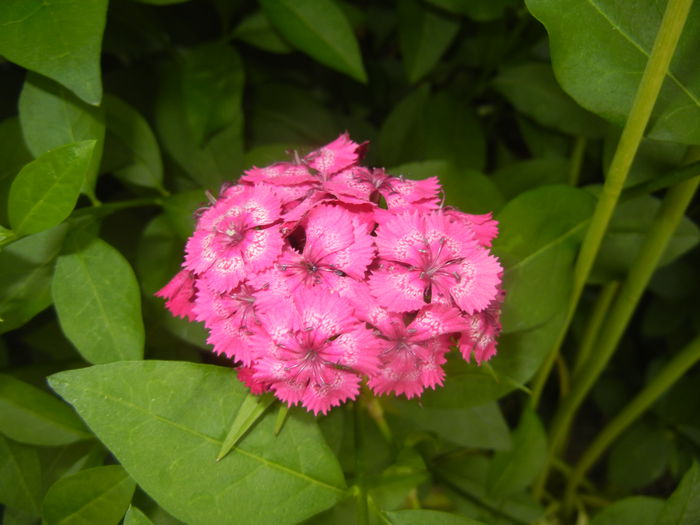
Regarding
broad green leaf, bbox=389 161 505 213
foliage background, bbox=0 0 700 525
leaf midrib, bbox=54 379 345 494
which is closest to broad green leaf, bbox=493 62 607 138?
foliage background, bbox=0 0 700 525

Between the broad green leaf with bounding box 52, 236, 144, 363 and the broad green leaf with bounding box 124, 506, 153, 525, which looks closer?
the broad green leaf with bounding box 124, 506, 153, 525

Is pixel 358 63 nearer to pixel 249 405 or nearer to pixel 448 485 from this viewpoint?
pixel 249 405

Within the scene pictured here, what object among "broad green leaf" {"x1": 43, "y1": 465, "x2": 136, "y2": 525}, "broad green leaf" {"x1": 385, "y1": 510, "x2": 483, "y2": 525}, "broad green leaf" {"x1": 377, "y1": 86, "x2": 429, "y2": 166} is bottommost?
"broad green leaf" {"x1": 43, "y1": 465, "x2": 136, "y2": 525}

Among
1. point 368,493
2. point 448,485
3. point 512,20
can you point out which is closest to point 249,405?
point 368,493

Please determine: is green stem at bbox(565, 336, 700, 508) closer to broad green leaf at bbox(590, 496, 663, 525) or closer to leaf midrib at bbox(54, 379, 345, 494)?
broad green leaf at bbox(590, 496, 663, 525)

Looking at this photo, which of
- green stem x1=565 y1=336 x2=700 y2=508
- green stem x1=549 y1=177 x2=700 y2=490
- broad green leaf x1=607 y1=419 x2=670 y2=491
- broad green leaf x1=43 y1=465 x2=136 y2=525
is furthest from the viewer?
broad green leaf x1=607 y1=419 x2=670 y2=491

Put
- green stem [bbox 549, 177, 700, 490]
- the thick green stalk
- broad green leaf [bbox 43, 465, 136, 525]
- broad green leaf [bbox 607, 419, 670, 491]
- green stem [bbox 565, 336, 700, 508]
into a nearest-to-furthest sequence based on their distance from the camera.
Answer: the thick green stalk < broad green leaf [bbox 43, 465, 136, 525] < green stem [bbox 549, 177, 700, 490] < green stem [bbox 565, 336, 700, 508] < broad green leaf [bbox 607, 419, 670, 491]

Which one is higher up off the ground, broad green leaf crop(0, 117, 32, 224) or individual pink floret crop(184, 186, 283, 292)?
individual pink floret crop(184, 186, 283, 292)
